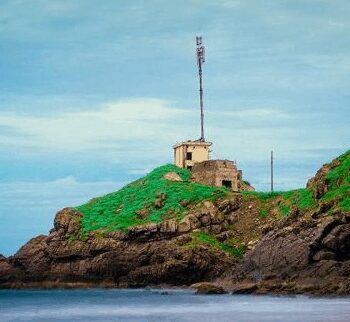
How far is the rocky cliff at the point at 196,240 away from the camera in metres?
96.5

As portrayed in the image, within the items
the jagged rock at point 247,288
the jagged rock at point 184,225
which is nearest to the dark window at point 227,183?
the jagged rock at point 184,225

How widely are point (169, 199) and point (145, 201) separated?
15.2 feet

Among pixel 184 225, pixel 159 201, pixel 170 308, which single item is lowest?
pixel 170 308

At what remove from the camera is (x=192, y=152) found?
150 meters

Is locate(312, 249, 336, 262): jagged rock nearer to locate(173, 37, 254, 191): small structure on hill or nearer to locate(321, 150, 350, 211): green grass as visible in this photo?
locate(321, 150, 350, 211): green grass

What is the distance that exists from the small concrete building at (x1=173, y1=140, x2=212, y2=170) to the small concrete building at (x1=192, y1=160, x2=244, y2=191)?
151 inches

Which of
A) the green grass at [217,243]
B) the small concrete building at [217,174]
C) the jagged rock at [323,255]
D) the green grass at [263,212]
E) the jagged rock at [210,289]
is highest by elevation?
the small concrete building at [217,174]

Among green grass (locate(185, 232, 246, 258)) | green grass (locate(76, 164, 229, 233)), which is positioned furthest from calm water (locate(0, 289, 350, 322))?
green grass (locate(76, 164, 229, 233))

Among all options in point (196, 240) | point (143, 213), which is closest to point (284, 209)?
point (196, 240)

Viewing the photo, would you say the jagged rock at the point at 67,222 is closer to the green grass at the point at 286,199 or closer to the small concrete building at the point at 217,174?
the small concrete building at the point at 217,174

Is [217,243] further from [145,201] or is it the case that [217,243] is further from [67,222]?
[67,222]

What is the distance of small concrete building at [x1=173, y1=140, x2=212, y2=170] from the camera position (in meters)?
149

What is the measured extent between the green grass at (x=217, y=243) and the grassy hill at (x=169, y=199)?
5355 mm

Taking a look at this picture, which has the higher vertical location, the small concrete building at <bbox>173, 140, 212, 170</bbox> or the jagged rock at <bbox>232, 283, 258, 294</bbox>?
the small concrete building at <bbox>173, 140, 212, 170</bbox>
